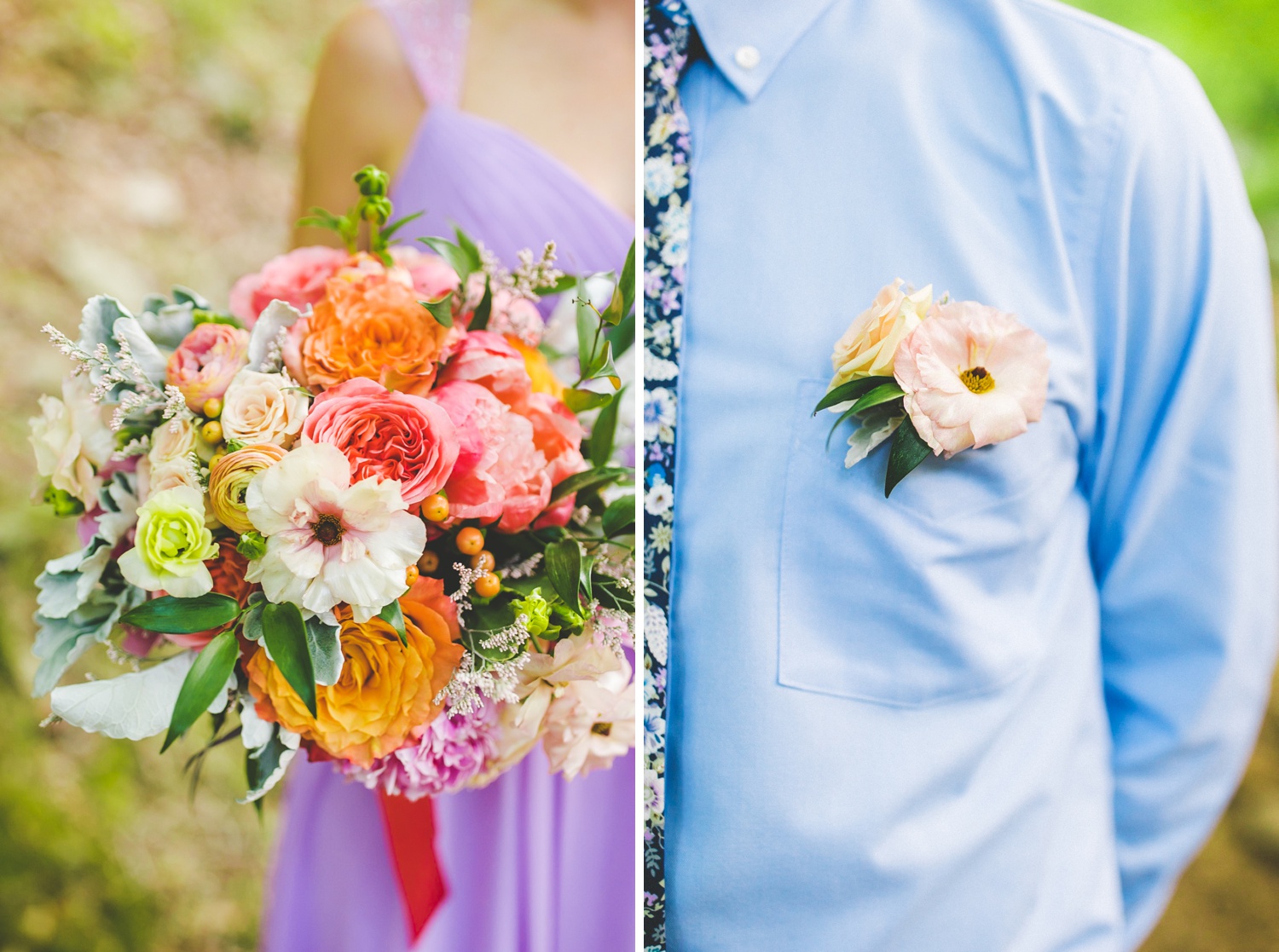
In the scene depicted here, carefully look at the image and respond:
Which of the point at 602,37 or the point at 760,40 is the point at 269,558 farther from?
the point at 602,37

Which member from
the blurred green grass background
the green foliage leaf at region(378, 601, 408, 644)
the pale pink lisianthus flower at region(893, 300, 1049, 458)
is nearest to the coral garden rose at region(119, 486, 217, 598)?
the green foliage leaf at region(378, 601, 408, 644)

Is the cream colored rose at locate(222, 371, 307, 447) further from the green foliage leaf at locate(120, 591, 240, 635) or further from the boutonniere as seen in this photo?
the boutonniere

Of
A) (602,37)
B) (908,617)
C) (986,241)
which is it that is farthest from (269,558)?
(602,37)

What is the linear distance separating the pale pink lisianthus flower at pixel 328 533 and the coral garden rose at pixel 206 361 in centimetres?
11

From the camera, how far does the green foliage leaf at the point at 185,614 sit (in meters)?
0.55

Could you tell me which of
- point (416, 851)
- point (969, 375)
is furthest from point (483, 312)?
point (416, 851)

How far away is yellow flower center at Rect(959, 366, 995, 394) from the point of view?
0.64m

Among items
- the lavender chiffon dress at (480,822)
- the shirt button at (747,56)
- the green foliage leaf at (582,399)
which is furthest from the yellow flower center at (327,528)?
the shirt button at (747,56)

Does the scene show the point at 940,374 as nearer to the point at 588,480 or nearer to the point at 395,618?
the point at 588,480

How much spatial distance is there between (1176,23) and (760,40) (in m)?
1.14

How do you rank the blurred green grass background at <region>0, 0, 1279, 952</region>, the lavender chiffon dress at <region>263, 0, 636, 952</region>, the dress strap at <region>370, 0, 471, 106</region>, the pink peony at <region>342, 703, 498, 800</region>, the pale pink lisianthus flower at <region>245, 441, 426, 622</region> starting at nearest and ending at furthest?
the pale pink lisianthus flower at <region>245, 441, 426, 622</region>
the pink peony at <region>342, 703, 498, 800</region>
the lavender chiffon dress at <region>263, 0, 636, 952</region>
the dress strap at <region>370, 0, 471, 106</region>
the blurred green grass background at <region>0, 0, 1279, 952</region>

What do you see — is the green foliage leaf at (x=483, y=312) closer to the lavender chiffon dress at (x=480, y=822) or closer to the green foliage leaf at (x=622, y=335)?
the green foliage leaf at (x=622, y=335)

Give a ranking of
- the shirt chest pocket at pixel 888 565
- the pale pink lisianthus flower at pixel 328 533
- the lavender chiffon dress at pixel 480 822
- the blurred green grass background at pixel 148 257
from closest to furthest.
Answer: the pale pink lisianthus flower at pixel 328 533 → the shirt chest pocket at pixel 888 565 → the lavender chiffon dress at pixel 480 822 → the blurred green grass background at pixel 148 257

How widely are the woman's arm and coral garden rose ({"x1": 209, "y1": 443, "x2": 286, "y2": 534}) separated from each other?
0.63 meters
